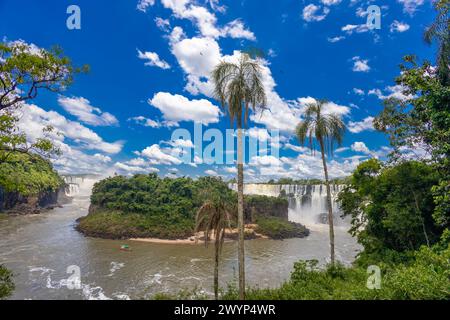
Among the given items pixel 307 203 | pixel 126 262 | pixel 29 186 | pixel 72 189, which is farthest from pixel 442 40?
pixel 72 189

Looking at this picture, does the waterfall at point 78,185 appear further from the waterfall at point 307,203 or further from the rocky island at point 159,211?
the waterfall at point 307,203

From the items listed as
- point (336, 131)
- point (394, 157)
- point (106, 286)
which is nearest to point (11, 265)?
point (106, 286)

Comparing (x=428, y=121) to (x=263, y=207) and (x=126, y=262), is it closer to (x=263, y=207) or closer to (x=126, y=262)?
(x=126, y=262)

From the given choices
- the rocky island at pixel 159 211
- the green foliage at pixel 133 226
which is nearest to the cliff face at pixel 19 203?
the rocky island at pixel 159 211

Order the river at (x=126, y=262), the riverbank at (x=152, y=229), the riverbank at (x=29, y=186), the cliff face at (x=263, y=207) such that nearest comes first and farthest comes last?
the riverbank at (x=29, y=186)
the river at (x=126, y=262)
the riverbank at (x=152, y=229)
the cliff face at (x=263, y=207)

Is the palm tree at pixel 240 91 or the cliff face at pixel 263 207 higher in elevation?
the palm tree at pixel 240 91

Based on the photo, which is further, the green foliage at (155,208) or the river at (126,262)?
the green foliage at (155,208)

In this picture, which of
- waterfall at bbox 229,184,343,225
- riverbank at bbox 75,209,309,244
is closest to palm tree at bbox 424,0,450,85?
riverbank at bbox 75,209,309,244
